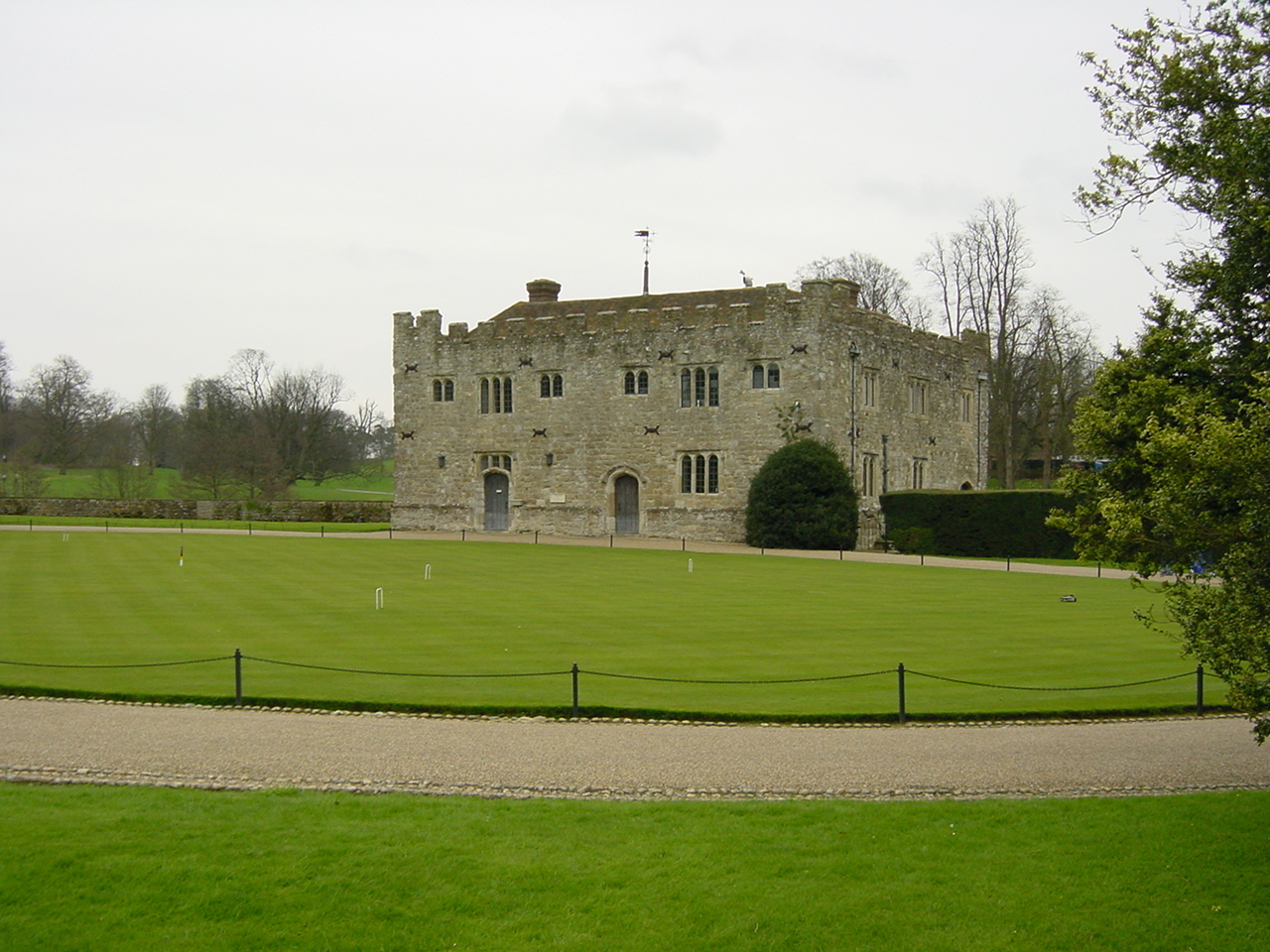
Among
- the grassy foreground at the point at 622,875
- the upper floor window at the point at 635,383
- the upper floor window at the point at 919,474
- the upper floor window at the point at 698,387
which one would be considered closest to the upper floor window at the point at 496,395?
the upper floor window at the point at 635,383

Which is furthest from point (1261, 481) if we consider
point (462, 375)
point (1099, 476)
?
point (462, 375)

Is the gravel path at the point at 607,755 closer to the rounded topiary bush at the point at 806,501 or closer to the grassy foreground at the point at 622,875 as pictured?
the grassy foreground at the point at 622,875

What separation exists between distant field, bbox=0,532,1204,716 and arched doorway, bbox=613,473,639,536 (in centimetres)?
1157

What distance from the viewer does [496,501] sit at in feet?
148

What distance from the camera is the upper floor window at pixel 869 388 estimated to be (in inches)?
1617

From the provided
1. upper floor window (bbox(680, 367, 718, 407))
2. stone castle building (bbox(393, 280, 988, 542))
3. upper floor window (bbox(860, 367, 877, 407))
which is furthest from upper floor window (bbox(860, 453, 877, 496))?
upper floor window (bbox(680, 367, 718, 407))

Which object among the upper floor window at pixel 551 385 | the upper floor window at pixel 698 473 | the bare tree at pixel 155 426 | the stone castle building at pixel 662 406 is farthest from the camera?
the bare tree at pixel 155 426

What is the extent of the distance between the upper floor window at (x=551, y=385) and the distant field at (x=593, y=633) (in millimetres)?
13810

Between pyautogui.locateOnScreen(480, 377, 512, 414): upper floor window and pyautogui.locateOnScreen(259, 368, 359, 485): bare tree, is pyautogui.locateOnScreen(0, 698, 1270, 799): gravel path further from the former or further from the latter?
pyautogui.locateOnScreen(259, 368, 359, 485): bare tree

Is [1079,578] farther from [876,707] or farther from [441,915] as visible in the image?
[441,915]

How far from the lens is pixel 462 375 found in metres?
45.4

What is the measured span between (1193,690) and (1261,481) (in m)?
8.66

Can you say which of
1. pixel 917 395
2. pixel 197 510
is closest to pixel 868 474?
pixel 917 395

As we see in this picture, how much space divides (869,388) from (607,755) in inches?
1251
